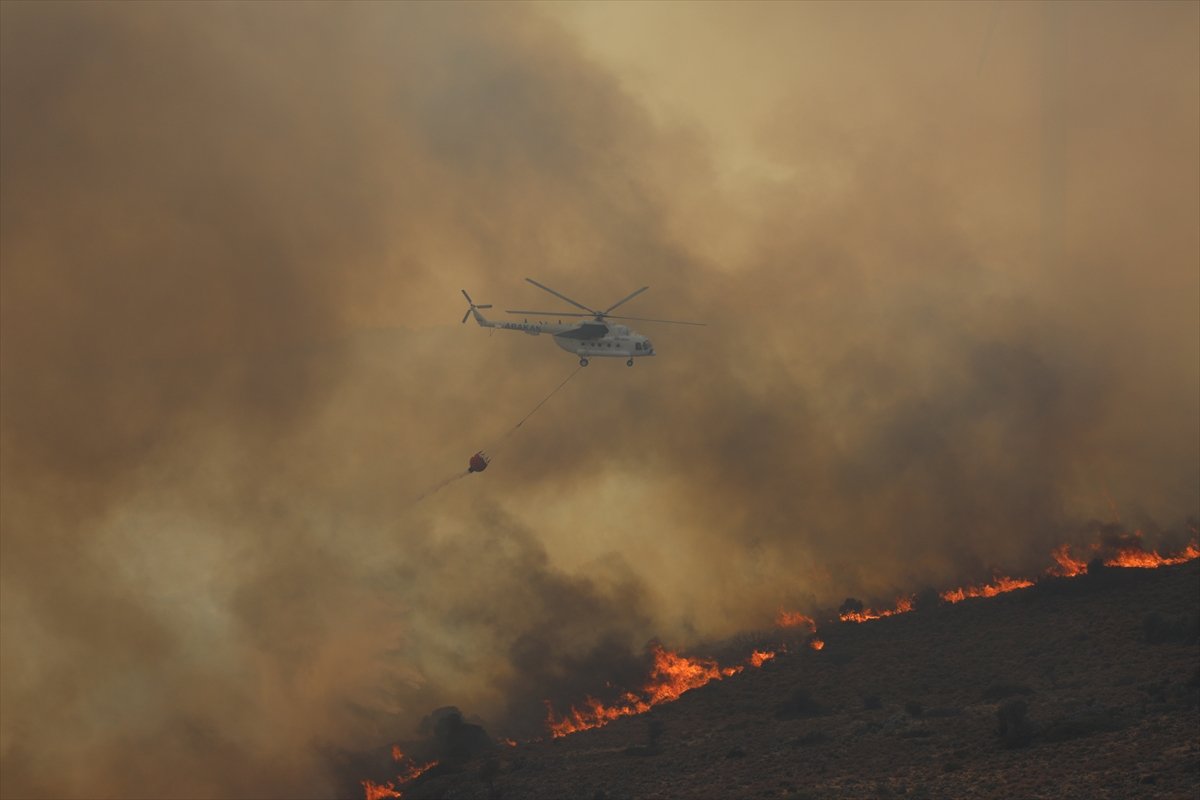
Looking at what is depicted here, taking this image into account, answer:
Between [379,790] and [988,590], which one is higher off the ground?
[988,590]

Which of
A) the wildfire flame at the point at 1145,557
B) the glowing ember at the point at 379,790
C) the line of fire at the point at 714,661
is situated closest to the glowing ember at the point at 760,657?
the line of fire at the point at 714,661

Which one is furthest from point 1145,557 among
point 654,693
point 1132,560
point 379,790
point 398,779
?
point 379,790

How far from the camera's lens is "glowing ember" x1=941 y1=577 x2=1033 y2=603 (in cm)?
13012

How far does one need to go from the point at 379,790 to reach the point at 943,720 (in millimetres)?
56967

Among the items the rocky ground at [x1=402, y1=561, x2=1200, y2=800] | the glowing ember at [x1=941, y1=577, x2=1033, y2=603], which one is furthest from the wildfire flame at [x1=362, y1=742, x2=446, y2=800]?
the glowing ember at [x1=941, y1=577, x2=1033, y2=603]

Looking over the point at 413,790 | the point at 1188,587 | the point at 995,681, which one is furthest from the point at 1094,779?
the point at 413,790

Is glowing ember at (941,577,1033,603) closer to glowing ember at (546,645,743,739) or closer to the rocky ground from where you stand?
the rocky ground

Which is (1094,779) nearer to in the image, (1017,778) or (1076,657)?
(1017,778)

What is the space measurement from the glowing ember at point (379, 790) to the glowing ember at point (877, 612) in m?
56.0

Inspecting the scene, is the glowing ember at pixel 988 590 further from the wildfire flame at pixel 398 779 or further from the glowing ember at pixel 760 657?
the wildfire flame at pixel 398 779

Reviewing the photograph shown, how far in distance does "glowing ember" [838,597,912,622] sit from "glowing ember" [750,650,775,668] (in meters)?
10.8

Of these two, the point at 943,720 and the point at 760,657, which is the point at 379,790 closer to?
the point at 760,657

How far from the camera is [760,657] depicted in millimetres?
127125

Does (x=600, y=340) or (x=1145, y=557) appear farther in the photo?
(x=1145, y=557)
